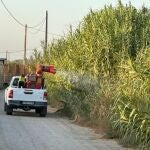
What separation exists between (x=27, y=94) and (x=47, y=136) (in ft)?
27.5

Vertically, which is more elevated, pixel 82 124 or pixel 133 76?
pixel 133 76

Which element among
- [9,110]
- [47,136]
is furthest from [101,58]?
[47,136]

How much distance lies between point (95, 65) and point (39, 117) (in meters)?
4.18

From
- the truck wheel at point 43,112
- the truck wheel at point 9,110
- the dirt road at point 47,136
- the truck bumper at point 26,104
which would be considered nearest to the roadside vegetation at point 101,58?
the dirt road at point 47,136

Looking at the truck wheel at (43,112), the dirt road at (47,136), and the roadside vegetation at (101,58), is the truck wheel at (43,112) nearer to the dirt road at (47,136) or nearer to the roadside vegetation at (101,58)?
the roadside vegetation at (101,58)

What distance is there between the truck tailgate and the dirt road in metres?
2.27

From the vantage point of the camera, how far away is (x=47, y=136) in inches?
704

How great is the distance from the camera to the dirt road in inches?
609

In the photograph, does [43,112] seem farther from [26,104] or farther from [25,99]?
[25,99]

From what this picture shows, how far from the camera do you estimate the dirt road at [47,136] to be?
15.5 meters

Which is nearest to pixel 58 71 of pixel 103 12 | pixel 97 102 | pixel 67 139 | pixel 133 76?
pixel 103 12

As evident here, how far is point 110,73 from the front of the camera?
22.8 meters

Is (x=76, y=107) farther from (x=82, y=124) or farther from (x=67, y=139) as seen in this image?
(x=67, y=139)

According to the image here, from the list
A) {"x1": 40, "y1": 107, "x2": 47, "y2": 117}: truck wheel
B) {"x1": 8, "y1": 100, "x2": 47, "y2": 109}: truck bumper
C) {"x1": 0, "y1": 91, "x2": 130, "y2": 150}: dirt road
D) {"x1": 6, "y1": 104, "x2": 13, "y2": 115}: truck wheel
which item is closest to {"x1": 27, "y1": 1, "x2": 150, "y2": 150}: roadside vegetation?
{"x1": 0, "y1": 91, "x2": 130, "y2": 150}: dirt road
